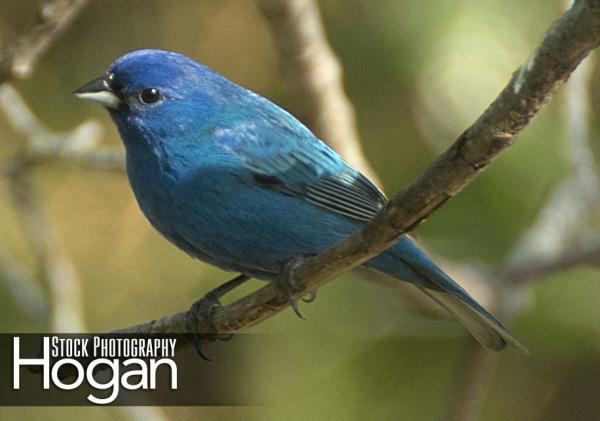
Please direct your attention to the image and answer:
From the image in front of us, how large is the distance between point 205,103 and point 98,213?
2337 millimetres

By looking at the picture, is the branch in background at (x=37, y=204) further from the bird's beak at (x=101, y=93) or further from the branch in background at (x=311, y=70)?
the branch in background at (x=311, y=70)

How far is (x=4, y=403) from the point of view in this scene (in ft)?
14.5

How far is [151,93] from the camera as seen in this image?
3.83 metres

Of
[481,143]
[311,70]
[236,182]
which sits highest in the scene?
[311,70]

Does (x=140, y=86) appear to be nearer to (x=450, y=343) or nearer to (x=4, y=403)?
(x=4, y=403)

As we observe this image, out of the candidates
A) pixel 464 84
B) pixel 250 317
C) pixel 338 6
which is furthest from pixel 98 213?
pixel 250 317

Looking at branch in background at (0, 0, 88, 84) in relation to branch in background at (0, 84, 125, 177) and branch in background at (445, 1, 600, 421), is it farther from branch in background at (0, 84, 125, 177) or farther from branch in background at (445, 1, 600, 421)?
branch in background at (445, 1, 600, 421)

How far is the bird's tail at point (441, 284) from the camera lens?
11.8 feet

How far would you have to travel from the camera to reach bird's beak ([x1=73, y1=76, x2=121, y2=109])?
378 cm

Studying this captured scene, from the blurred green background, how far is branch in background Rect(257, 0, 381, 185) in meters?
1.03

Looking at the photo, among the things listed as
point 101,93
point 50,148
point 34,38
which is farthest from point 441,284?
point 50,148

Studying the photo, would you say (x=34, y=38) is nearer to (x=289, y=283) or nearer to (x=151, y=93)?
(x=151, y=93)

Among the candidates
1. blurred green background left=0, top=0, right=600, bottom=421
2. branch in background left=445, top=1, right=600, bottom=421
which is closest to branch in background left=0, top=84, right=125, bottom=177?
blurred green background left=0, top=0, right=600, bottom=421

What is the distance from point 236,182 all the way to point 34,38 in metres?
0.79
